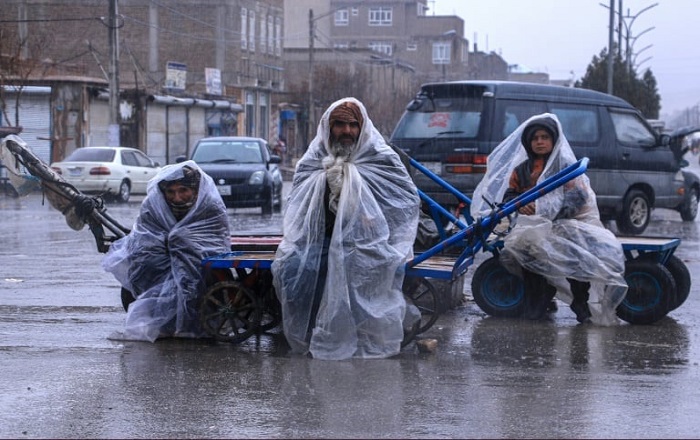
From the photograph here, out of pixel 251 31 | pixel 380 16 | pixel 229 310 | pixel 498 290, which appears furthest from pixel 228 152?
pixel 380 16

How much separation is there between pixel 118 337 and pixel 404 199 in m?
2.10

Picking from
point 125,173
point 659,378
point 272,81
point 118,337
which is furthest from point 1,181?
point 272,81

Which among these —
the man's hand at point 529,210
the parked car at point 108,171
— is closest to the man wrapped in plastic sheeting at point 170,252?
the man's hand at point 529,210

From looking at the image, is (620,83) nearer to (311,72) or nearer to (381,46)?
(311,72)

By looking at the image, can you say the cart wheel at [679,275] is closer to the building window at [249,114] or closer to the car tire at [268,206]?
the car tire at [268,206]

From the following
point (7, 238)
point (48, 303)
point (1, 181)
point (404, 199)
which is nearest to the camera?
point (404, 199)

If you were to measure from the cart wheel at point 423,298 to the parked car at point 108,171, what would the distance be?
1785cm

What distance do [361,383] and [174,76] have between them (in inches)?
1612

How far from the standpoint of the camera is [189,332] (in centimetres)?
770

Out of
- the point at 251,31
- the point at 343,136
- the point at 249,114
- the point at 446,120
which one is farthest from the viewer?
the point at 251,31

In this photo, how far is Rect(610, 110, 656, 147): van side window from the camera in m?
16.2

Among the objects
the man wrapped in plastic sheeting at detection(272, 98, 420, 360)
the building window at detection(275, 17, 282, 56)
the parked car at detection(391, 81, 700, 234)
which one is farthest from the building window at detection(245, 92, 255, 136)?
the man wrapped in plastic sheeting at detection(272, 98, 420, 360)

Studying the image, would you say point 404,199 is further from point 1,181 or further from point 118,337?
point 1,181

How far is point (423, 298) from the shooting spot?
8.70m
